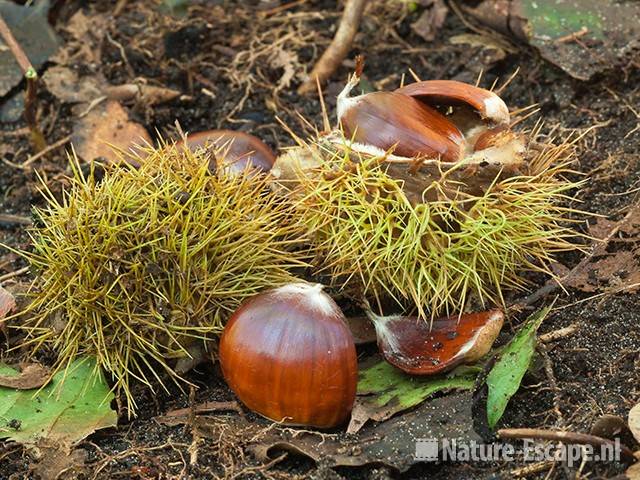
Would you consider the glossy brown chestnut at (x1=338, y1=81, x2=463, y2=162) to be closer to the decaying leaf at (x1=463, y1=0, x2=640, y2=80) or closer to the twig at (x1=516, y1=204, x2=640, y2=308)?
the twig at (x1=516, y1=204, x2=640, y2=308)

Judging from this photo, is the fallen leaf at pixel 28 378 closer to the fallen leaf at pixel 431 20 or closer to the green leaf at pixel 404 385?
the green leaf at pixel 404 385

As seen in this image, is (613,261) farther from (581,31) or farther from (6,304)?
(6,304)

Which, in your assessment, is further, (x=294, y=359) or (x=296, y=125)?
(x=296, y=125)

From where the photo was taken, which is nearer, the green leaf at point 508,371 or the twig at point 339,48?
the green leaf at point 508,371

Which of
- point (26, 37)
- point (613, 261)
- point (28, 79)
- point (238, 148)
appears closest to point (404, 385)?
point (613, 261)

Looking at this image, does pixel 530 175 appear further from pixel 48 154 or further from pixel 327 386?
pixel 48 154

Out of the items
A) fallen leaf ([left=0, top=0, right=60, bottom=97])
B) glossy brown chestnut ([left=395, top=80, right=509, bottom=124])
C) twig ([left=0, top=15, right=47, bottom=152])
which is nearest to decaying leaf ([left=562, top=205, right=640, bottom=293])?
glossy brown chestnut ([left=395, top=80, right=509, bottom=124])

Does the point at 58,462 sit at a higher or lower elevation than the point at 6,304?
lower

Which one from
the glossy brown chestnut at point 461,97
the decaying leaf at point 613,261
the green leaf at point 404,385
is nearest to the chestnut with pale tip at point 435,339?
the green leaf at point 404,385
